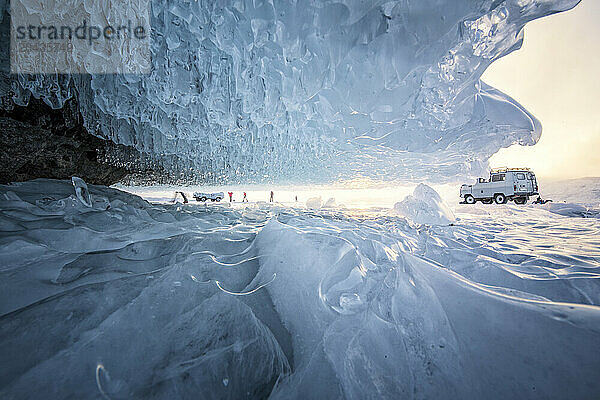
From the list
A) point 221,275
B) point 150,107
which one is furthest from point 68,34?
point 221,275

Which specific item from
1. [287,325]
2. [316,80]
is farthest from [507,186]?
[287,325]

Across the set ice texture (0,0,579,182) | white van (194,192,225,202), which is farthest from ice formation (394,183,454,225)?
white van (194,192,225,202)

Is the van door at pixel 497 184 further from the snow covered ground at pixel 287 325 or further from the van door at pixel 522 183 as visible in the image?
the snow covered ground at pixel 287 325

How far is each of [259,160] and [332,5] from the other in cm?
599

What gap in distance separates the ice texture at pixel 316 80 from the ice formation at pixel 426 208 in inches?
49.1

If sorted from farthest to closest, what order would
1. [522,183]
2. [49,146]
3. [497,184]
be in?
[497,184] → [522,183] → [49,146]

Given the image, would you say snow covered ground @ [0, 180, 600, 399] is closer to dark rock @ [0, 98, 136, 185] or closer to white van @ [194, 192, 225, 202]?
dark rock @ [0, 98, 136, 185]

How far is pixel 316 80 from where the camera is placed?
3.77 metres

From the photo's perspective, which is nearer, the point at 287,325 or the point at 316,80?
the point at 287,325

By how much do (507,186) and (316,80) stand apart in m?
8.90

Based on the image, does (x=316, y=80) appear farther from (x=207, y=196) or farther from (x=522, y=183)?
(x=207, y=196)

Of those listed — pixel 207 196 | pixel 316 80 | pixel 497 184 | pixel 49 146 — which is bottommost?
pixel 207 196

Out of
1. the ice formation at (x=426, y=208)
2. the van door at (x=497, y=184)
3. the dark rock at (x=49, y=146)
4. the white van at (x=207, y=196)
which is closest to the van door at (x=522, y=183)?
the van door at (x=497, y=184)

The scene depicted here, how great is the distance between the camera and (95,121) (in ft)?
15.8
